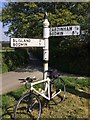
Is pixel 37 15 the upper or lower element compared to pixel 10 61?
upper

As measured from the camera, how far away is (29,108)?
5.23m

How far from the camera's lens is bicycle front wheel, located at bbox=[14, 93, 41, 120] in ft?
16.7

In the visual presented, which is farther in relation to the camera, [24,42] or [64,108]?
[64,108]

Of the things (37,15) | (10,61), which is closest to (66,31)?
(37,15)

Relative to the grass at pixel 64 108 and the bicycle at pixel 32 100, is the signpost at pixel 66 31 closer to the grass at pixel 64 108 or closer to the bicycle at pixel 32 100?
the bicycle at pixel 32 100

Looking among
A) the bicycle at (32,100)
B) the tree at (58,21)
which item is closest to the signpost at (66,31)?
the bicycle at (32,100)

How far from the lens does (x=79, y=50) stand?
51.7 feet

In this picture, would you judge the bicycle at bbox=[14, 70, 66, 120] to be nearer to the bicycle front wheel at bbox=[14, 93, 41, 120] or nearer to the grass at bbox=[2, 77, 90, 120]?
the bicycle front wheel at bbox=[14, 93, 41, 120]

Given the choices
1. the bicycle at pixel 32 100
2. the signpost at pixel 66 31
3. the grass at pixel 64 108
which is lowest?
the grass at pixel 64 108

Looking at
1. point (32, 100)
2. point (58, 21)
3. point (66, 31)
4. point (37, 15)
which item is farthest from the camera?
point (37, 15)

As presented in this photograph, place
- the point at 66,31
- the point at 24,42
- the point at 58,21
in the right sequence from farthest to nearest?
the point at 58,21
the point at 66,31
the point at 24,42

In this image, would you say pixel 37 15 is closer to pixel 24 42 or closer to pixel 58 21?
pixel 58 21

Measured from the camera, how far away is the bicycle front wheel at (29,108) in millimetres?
Result: 5102

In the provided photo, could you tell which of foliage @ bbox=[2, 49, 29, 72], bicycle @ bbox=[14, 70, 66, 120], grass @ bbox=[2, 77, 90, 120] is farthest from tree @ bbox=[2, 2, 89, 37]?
bicycle @ bbox=[14, 70, 66, 120]
